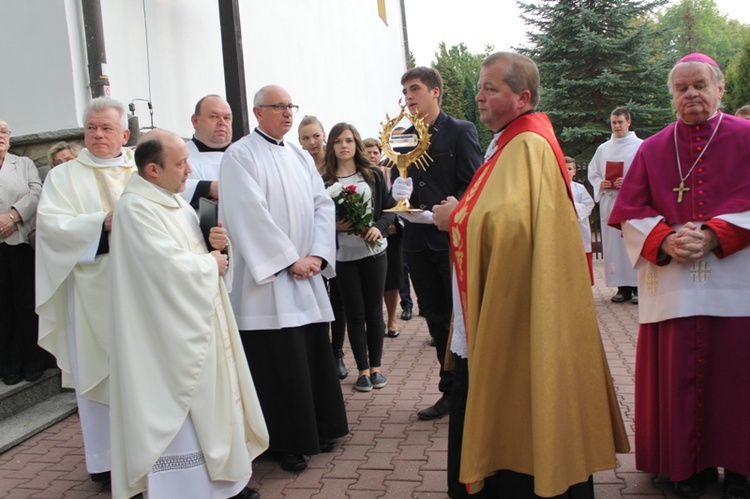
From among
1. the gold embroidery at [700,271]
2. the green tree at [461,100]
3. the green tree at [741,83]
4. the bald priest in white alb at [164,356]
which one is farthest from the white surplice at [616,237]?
the green tree at [461,100]

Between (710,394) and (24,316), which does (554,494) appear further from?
(24,316)

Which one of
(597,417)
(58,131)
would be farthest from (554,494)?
(58,131)

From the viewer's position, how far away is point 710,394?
357 centimetres

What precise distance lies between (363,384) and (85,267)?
2.47m

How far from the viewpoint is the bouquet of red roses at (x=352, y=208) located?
5.52 meters

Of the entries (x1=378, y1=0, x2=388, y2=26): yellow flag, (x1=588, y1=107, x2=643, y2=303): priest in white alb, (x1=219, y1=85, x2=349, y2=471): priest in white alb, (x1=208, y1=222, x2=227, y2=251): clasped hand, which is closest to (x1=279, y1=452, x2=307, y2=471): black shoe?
(x1=219, y1=85, x2=349, y2=471): priest in white alb

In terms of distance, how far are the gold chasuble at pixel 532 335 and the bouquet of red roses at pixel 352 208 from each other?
2.41 meters

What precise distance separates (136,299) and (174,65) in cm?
476

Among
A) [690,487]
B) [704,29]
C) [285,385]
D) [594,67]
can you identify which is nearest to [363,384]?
[285,385]

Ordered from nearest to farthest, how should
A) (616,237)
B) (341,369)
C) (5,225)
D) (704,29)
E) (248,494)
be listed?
(248,494), (5,225), (341,369), (616,237), (704,29)

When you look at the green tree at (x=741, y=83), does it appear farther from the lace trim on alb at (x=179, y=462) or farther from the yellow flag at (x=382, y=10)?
the lace trim on alb at (x=179, y=462)

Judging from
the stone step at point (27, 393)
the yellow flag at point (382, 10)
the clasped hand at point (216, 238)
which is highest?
the yellow flag at point (382, 10)

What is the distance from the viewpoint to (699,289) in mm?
3541

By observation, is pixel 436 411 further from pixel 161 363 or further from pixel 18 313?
pixel 18 313
